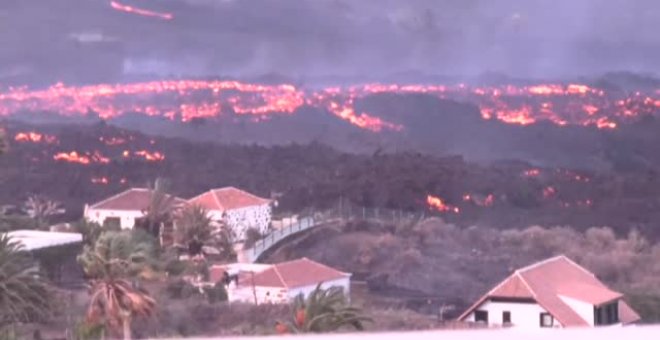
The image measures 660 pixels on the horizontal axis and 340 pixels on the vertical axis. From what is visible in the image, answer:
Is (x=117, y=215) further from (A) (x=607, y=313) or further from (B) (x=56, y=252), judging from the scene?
(A) (x=607, y=313)

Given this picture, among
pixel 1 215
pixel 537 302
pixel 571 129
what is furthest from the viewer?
pixel 571 129

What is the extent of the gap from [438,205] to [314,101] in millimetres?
572

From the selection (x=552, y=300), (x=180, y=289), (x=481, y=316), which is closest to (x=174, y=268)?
(x=180, y=289)

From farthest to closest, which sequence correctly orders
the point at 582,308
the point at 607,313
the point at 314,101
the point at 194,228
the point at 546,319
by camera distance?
1. the point at 314,101
2. the point at 194,228
3. the point at 607,313
4. the point at 582,308
5. the point at 546,319

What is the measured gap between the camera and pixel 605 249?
352 centimetres

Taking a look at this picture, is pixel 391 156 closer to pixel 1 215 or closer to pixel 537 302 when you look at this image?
pixel 537 302

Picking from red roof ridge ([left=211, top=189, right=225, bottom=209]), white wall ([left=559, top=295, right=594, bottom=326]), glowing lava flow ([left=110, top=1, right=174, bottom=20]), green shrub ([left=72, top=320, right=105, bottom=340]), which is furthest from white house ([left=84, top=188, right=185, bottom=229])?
white wall ([left=559, top=295, right=594, bottom=326])

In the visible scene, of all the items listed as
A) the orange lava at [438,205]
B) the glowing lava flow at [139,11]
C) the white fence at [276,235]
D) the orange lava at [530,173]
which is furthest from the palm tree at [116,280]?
the orange lava at [530,173]

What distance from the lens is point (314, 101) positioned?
3566 millimetres

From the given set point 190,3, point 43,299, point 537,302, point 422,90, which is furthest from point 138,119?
point 537,302

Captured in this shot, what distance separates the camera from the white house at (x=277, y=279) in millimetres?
3381

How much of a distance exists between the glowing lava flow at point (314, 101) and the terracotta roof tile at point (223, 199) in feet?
0.99

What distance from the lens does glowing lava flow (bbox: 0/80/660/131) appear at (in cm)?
353

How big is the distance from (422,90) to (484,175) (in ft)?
1.20
